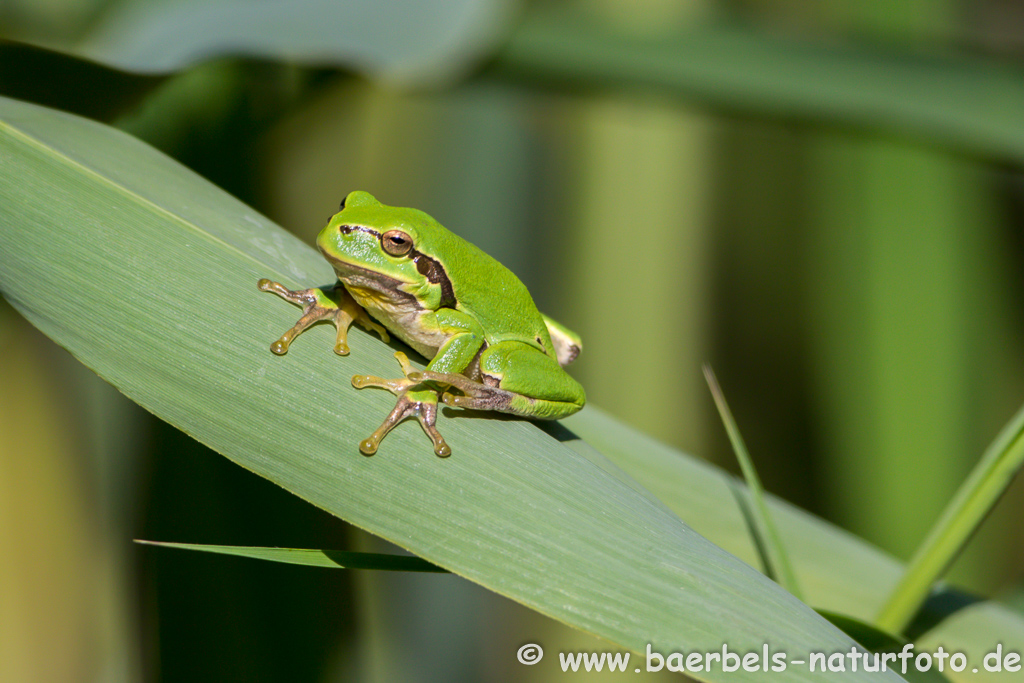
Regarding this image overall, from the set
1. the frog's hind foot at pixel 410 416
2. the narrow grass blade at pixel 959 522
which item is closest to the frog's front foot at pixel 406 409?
the frog's hind foot at pixel 410 416

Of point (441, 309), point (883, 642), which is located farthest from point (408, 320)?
point (883, 642)

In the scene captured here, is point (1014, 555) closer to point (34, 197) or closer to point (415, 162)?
point (415, 162)

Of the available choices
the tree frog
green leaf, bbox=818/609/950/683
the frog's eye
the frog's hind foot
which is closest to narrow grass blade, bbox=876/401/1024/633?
green leaf, bbox=818/609/950/683

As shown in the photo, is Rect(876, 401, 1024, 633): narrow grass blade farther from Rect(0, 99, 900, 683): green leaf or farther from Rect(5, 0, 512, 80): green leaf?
Rect(5, 0, 512, 80): green leaf

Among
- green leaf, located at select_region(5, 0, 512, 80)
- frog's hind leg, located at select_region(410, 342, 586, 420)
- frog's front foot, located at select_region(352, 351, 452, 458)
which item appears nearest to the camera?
frog's front foot, located at select_region(352, 351, 452, 458)

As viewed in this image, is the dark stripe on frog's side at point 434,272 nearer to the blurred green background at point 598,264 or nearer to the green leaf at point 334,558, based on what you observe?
the blurred green background at point 598,264

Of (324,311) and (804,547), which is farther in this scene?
(804,547)

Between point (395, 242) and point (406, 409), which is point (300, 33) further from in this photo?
point (406, 409)
